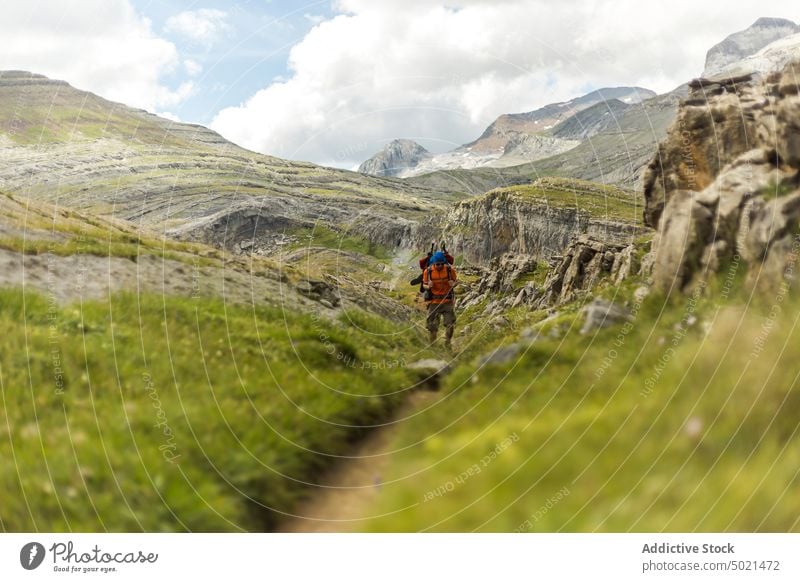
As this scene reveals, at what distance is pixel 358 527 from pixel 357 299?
47.8ft

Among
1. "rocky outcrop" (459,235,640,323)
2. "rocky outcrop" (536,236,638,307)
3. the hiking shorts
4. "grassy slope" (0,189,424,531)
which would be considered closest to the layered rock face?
"rocky outcrop" (459,235,640,323)

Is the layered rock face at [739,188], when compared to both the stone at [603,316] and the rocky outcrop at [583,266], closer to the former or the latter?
the stone at [603,316]

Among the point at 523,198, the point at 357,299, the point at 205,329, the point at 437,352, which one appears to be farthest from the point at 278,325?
the point at 523,198

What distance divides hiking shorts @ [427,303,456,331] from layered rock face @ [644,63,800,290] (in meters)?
8.42

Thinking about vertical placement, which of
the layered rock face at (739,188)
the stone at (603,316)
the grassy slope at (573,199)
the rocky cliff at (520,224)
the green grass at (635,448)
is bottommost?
the green grass at (635,448)

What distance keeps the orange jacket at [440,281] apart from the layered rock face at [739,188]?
7.90m

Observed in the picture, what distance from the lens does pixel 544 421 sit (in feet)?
23.0

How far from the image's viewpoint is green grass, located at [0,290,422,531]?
19.7 feet

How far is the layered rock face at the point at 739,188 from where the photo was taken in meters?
8.82

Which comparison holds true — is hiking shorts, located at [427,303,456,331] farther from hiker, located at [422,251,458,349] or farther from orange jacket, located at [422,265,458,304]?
orange jacket, located at [422,265,458,304]

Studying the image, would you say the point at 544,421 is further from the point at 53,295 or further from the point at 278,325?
the point at 53,295

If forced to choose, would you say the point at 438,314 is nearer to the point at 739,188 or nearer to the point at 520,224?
the point at 739,188

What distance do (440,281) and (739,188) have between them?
397 inches

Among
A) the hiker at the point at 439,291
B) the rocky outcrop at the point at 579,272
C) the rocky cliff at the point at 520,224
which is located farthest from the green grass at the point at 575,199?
the hiker at the point at 439,291
